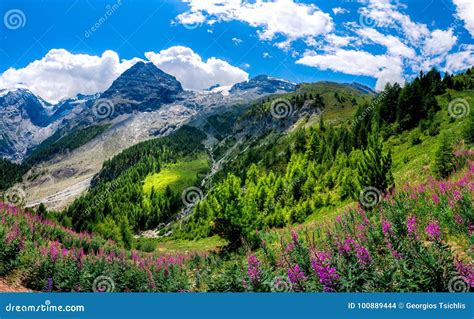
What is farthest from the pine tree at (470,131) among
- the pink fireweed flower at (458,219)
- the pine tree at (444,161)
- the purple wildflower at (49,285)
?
the purple wildflower at (49,285)

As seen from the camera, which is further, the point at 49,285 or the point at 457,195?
the point at 457,195

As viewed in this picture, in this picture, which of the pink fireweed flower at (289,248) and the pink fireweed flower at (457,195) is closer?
the pink fireweed flower at (457,195)

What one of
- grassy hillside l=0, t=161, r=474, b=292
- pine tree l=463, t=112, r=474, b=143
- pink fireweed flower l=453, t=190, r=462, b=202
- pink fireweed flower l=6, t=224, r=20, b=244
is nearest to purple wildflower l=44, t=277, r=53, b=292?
grassy hillside l=0, t=161, r=474, b=292

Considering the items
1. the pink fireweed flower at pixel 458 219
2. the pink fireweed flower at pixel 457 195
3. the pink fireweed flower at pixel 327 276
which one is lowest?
the pink fireweed flower at pixel 327 276

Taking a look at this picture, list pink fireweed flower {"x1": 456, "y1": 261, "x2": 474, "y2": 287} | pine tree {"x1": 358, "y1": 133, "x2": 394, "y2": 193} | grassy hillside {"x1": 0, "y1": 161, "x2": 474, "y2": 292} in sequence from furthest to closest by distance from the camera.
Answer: pine tree {"x1": 358, "y1": 133, "x2": 394, "y2": 193} → grassy hillside {"x1": 0, "y1": 161, "x2": 474, "y2": 292} → pink fireweed flower {"x1": 456, "y1": 261, "x2": 474, "y2": 287}

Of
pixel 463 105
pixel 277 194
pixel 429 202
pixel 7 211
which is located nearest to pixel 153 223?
pixel 277 194

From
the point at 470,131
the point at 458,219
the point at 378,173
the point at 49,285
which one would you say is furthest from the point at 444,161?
the point at 49,285

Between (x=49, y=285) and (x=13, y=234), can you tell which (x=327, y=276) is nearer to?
(x=49, y=285)

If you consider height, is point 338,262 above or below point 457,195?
below

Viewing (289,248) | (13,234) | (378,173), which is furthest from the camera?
(378,173)

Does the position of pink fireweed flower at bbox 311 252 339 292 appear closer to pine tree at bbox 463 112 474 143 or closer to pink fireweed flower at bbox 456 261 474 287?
pink fireweed flower at bbox 456 261 474 287

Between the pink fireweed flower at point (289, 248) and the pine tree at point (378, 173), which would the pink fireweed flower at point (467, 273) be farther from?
the pine tree at point (378, 173)

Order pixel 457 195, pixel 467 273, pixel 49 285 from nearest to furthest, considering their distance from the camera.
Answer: pixel 467 273 < pixel 49 285 < pixel 457 195

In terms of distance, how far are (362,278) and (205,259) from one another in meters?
16.3
